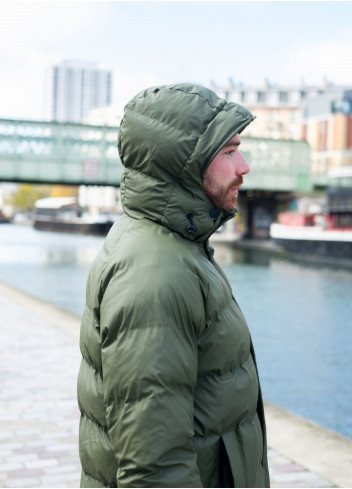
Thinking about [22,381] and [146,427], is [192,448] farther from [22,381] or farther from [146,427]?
[22,381]

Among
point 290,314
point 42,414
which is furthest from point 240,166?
point 290,314

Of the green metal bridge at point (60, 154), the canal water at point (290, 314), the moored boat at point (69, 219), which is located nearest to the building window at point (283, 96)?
the moored boat at point (69, 219)

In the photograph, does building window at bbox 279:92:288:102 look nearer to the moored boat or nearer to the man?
the moored boat

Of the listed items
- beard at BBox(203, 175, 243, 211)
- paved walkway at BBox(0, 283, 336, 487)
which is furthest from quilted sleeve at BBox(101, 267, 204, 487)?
paved walkway at BBox(0, 283, 336, 487)

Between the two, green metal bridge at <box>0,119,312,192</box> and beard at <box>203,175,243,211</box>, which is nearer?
beard at <box>203,175,243,211</box>

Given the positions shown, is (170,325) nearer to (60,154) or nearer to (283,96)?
(60,154)

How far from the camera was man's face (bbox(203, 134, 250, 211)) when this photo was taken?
2025 millimetres

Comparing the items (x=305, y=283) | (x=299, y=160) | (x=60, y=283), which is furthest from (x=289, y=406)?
(x=299, y=160)

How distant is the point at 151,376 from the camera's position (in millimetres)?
1753

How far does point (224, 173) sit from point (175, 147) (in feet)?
0.69

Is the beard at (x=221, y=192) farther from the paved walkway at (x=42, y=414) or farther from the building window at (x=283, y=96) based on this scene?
the building window at (x=283, y=96)

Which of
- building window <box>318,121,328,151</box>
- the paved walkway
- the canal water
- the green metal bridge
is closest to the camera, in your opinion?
the paved walkway

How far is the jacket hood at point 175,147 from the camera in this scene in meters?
1.91

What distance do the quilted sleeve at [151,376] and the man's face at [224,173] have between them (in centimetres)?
33
